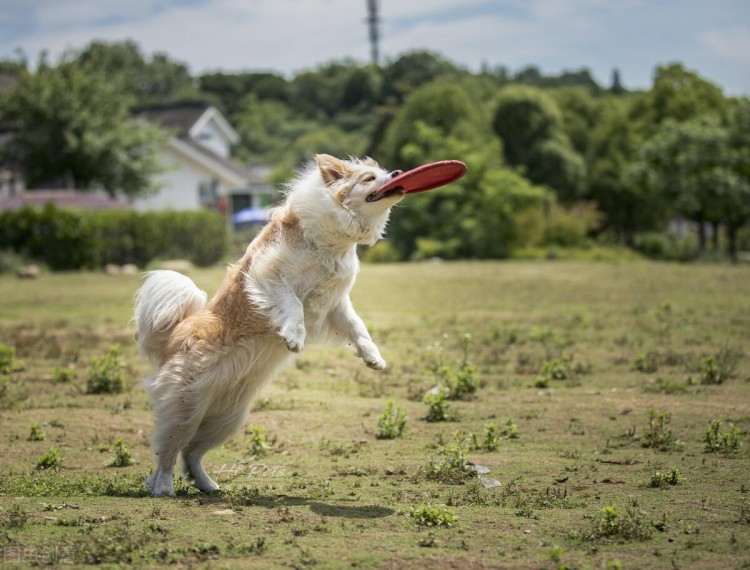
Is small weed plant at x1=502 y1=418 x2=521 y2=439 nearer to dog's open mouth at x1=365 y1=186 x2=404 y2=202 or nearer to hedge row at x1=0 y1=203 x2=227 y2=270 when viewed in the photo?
dog's open mouth at x1=365 y1=186 x2=404 y2=202

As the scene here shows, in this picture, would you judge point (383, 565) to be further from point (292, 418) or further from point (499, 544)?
point (292, 418)

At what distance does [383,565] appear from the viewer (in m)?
5.07

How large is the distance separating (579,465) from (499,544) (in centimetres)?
234

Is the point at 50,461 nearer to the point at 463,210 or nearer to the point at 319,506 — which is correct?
the point at 319,506

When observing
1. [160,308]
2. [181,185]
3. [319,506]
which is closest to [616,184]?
[181,185]

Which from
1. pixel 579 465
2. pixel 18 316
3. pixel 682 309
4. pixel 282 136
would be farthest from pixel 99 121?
pixel 282 136

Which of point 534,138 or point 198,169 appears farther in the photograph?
point 198,169

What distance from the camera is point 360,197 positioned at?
23.0 ft

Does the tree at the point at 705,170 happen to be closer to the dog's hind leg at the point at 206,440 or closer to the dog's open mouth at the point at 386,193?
the dog's open mouth at the point at 386,193

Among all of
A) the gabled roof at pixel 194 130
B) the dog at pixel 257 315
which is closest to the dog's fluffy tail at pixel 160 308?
the dog at pixel 257 315

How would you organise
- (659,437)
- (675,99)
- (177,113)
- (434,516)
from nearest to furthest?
(434,516), (659,437), (675,99), (177,113)

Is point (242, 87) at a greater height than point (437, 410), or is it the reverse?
point (242, 87)

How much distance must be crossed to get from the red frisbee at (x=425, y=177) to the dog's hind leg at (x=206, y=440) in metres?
2.09

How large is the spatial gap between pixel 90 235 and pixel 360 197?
26.4 meters
